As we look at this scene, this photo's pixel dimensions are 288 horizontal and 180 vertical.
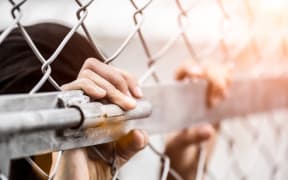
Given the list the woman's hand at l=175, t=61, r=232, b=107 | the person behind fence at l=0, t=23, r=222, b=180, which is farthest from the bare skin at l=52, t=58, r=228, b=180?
the woman's hand at l=175, t=61, r=232, b=107

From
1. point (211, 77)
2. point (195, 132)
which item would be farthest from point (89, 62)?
point (195, 132)

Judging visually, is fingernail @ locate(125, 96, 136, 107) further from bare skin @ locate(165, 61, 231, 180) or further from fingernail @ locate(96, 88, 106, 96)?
bare skin @ locate(165, 61, 231, 180)

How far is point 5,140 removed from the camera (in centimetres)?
48

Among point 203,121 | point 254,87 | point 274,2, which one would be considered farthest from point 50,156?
point 274,2

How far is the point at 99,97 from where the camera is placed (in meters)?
0.60

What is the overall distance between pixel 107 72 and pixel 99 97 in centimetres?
4

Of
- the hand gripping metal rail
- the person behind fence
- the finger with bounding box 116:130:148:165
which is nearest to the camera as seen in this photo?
the hand gripping metal rail

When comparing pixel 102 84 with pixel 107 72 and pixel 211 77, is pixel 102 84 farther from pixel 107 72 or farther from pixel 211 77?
pixel 211 77

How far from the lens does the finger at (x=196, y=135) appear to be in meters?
1.12

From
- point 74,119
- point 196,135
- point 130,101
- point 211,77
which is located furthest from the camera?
point 196,135

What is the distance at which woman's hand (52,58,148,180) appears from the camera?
23.5 inches

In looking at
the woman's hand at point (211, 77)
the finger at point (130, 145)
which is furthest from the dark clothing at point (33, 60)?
the woman's hand at point (211, 77)

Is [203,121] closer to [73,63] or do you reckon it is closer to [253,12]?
[253,12]

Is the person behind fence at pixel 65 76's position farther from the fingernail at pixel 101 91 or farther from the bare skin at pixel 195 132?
the bare skin at pixel 195 132
